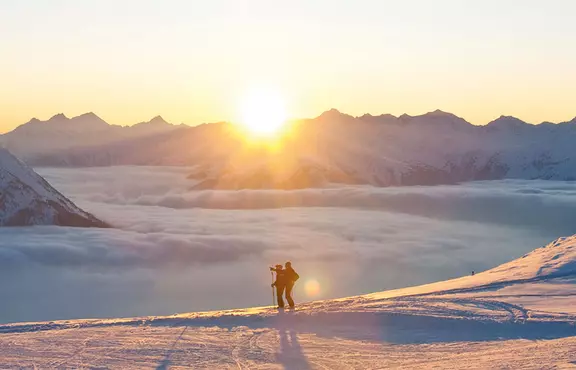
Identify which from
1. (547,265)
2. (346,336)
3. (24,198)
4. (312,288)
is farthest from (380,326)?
(24,198)

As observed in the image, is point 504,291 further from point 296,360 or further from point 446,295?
point 296,360

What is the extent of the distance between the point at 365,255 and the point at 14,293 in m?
58.4

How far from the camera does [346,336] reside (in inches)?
638

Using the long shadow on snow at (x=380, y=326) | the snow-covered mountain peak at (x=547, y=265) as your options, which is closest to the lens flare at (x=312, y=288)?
the snow-covered mountain peak at (x=547, y=265)

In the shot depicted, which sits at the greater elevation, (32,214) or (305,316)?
(32,214)

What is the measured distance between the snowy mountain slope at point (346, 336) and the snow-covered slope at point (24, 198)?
62.6m

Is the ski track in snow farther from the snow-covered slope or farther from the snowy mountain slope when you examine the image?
the snow-covered slope

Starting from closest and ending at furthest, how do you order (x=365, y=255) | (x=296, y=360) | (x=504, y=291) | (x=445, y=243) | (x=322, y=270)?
(x=296, y=360) → (x=504, y=291) → (x=322, y=270) → (x=365, y=255) → (x=445, y=243)

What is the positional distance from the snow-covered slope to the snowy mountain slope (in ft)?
205

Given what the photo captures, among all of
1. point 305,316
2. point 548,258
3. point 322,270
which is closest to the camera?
point 305,316

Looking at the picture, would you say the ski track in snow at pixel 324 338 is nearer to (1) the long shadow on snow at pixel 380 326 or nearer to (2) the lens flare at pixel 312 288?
(1) the long shadow on snow at pixel 380 326

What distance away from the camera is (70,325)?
720 inches

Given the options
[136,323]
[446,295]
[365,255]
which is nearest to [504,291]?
[446,295]

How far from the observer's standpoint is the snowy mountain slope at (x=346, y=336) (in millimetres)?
13867
